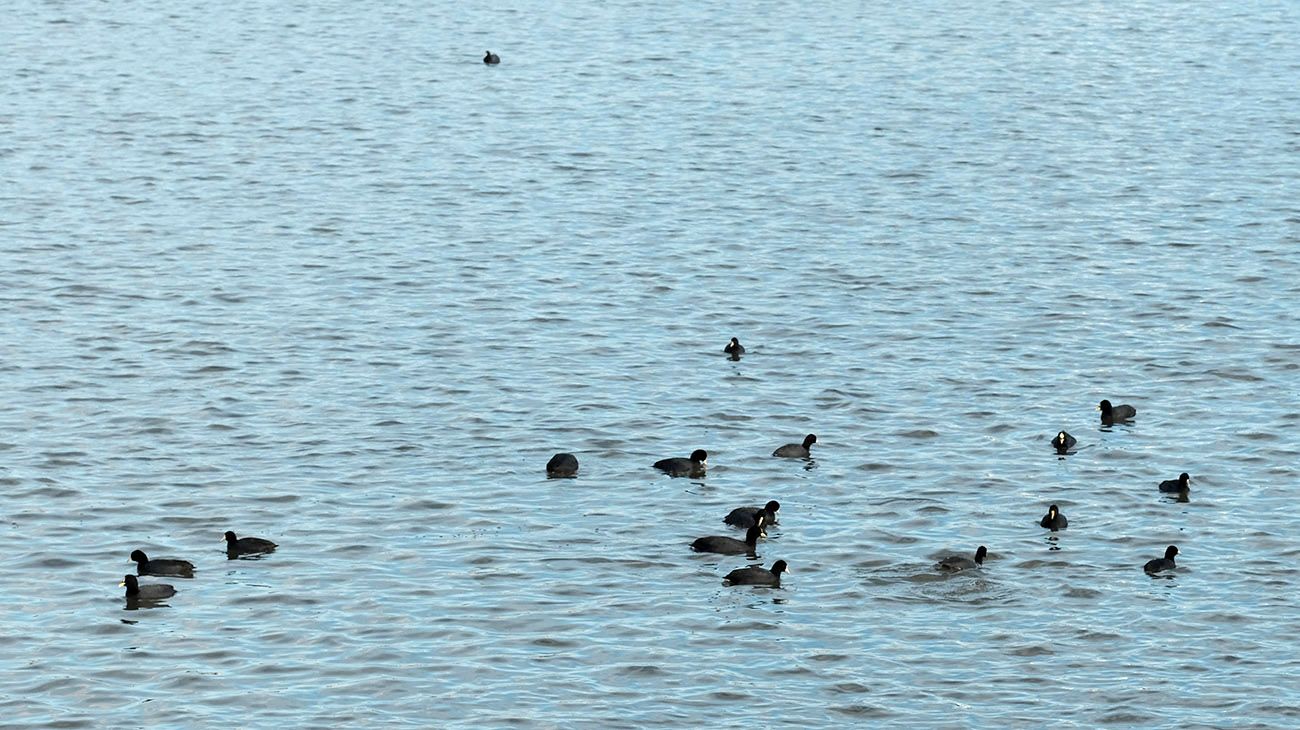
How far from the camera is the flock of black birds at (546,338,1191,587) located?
31.8 m

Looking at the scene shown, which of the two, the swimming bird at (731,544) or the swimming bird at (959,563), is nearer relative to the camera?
the swimming bird at (959,563)

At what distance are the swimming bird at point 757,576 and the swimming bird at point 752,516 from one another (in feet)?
5.07

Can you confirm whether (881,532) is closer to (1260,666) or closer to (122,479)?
(1260,666)

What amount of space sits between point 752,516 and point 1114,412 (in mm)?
9060

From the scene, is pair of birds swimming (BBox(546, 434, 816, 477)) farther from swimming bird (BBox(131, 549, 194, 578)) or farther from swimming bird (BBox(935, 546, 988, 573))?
swimming bird (BBox(131, 549, 194, 578))

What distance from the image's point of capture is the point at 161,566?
31109 millimetres

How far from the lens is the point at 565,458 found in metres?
35.9

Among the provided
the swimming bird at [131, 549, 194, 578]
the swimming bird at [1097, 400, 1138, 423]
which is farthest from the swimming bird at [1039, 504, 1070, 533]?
the swimming bird at [131, 549, 194, 578]

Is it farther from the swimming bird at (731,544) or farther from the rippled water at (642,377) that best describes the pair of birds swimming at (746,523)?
the rippled water at (642,377)

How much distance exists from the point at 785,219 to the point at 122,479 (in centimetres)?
2264

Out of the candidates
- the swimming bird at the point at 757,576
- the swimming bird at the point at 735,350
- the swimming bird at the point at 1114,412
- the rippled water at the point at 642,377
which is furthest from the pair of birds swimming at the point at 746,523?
the swimming bird at the point at 1114,412

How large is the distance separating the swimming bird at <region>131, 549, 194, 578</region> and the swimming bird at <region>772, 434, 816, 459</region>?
10.7 m

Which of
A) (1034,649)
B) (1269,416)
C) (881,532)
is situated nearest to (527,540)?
(881,532)

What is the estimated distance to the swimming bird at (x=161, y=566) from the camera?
31.0m
